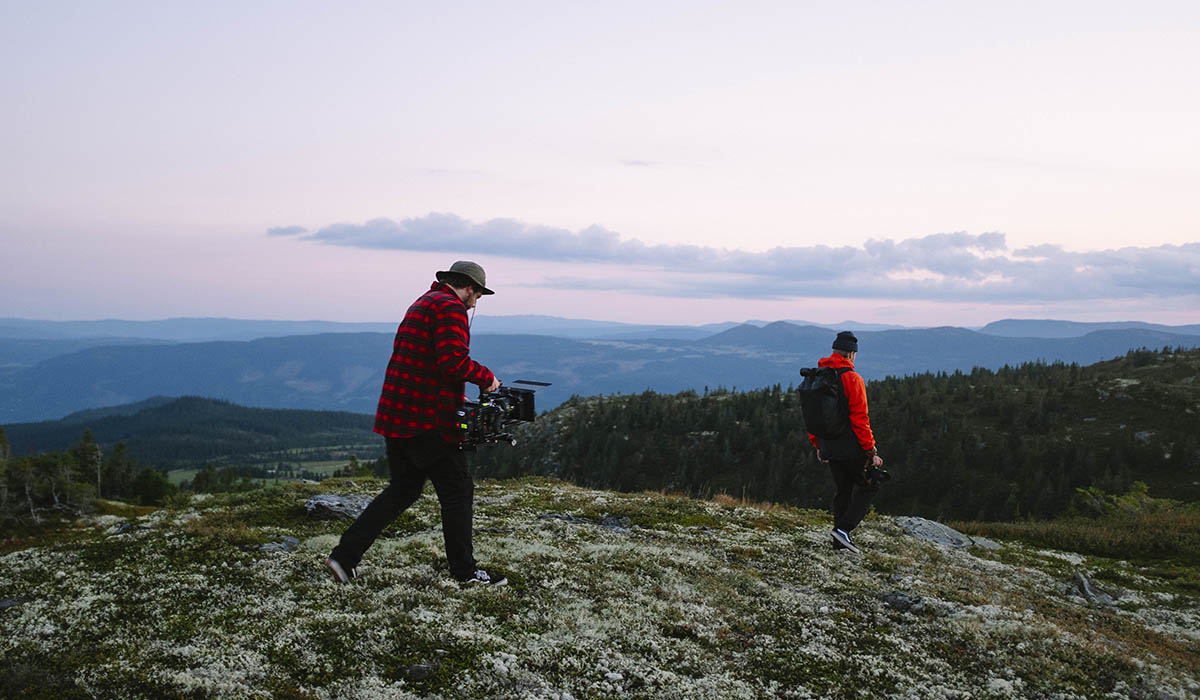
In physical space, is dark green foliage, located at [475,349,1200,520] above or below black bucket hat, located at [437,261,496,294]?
below

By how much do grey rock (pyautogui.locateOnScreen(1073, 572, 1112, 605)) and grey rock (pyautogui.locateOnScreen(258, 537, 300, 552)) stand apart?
49.0 feet

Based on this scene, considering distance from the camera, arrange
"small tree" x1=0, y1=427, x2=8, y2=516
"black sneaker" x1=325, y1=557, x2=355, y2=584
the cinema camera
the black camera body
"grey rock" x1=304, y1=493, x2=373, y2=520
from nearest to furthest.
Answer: the cinema camera < "black sneaker" x1=325, y1=557, x2=355, y2=584 < the black camera body < "grey rock" x1=304, y1=493, x2=373, y2=520 < "small tree" x1=0, y1=427, x2=8, y2=516

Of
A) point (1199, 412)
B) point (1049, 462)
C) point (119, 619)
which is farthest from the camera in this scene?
point (1049, 462)

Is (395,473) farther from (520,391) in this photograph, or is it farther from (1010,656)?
(1010,656)

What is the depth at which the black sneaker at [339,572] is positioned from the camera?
895 cm

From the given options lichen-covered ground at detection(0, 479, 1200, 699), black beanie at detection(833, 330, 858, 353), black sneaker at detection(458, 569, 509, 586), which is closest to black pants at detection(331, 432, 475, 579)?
black sneaker at detection(458, 569, 509, 586)

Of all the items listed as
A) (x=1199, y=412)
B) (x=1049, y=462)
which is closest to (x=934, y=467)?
(x=1049, y=462)

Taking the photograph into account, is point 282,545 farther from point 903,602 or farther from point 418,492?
point 903,602

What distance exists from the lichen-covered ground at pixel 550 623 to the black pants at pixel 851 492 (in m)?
0.78

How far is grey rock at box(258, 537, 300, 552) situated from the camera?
35.1 feet

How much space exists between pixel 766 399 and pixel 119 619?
125 meters

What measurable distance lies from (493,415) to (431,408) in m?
0.85

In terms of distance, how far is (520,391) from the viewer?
8828 millimetres

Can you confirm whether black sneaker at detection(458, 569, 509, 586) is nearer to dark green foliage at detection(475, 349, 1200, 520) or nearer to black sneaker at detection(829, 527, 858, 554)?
black sneaker at detection(829, 527, 858, 554)
